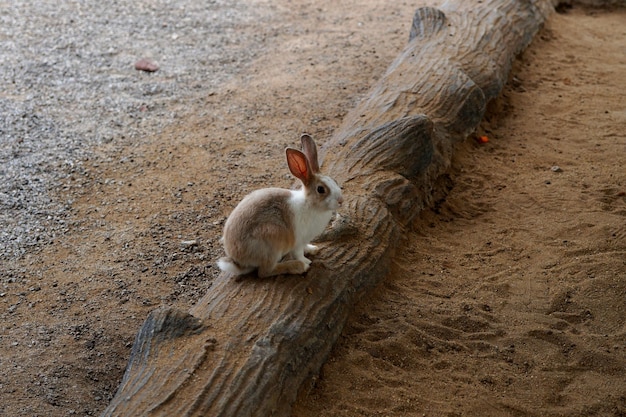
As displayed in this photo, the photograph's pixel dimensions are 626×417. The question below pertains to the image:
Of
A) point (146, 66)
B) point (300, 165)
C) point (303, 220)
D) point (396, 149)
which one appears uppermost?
point (146, 66)

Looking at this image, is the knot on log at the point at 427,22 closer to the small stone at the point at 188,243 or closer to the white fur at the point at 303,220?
the small stone at the point at 188,243

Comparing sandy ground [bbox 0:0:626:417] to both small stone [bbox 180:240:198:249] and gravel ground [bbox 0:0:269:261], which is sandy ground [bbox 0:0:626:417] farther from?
gravel ground [bbox 0:0:269:261]

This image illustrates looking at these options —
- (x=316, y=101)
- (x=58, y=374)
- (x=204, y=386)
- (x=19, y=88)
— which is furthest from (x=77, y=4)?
(x=204, y=386)

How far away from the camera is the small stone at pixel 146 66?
324 inches

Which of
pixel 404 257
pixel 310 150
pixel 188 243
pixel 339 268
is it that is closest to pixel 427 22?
pixel 404 257

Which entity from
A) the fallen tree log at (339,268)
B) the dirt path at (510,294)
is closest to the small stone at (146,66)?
the fallen tree log at (339,268)

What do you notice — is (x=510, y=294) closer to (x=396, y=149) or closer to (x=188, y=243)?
(x=396, y=149)

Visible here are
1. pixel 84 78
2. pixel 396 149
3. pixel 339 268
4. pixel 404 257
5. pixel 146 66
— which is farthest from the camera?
pixel 146 66

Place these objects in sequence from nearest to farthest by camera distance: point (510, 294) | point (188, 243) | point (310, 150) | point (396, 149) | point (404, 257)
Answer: point (310, 150), point (510, 294), point (404, 257), point (188, 243), point (396, 149)

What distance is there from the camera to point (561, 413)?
3.81 m

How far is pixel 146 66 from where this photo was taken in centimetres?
828

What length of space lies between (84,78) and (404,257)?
459 cm

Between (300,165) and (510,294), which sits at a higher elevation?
(300,165)

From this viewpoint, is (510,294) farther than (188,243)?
No
